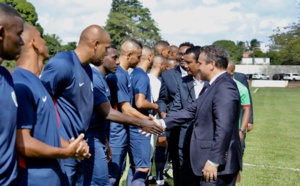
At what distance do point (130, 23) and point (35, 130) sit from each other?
9027 cm

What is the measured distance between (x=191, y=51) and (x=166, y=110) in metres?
1.54

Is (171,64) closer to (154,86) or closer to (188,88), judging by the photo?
(154,86)

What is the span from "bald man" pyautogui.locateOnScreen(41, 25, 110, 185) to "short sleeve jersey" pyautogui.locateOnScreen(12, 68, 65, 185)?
76 cm

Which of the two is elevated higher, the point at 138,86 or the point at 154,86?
the point at 138,86

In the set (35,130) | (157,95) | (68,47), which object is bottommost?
(157,95)

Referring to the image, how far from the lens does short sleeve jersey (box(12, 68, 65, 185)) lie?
299cm

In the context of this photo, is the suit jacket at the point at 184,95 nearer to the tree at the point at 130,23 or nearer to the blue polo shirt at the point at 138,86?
the blue polo shirt at the point at 138,86

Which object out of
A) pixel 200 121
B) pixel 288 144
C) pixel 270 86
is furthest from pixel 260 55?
pixel 200 121

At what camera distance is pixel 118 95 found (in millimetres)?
6105

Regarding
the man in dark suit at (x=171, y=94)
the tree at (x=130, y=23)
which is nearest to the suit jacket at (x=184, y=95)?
the man in dark suit at (x=171, y=94)

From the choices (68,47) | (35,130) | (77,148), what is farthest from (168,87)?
(68,47)

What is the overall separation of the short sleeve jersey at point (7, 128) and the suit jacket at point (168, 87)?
4.63 m

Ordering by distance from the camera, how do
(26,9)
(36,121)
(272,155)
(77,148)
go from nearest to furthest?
1. (36,121)
2. (77,148)
3. (272,155)
4. (26,9)

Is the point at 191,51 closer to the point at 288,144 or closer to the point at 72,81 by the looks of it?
the point at 72,81
